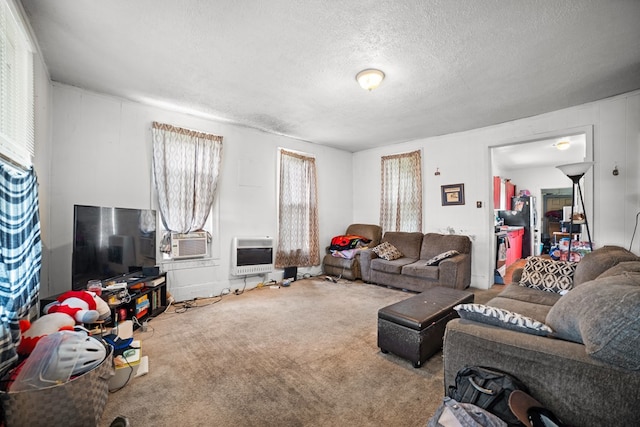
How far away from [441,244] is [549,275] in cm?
186

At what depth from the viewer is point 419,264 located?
4.29 metres

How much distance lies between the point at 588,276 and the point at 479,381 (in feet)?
5.81

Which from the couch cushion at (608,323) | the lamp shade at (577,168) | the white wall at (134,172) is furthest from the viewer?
the lamp shade at (577,168)

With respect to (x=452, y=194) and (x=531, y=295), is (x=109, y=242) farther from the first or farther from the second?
(x=452, y=194)

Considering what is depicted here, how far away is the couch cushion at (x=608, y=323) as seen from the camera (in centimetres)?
97

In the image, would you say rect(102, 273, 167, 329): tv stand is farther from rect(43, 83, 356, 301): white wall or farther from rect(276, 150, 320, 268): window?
rect(276, 150, 320, 268): window

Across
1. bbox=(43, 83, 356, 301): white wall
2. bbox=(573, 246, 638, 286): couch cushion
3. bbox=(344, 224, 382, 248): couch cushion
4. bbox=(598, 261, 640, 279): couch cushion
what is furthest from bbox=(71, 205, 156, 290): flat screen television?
bbox=(573, 246, 638, 286): couch cushion

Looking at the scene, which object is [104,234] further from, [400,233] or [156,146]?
[400,233]

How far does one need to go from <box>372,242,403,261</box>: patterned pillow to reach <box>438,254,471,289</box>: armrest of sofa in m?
0.94

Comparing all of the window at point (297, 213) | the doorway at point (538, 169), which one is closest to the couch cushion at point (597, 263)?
the doorway at point (538, 169)

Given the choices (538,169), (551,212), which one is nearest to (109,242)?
(538,169)

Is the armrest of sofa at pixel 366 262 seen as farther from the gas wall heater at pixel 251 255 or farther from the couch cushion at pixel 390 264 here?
the gas wall heater at pixel 251 255

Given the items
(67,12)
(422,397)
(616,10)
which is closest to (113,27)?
(67,12)

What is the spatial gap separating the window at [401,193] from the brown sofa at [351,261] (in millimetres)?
266
